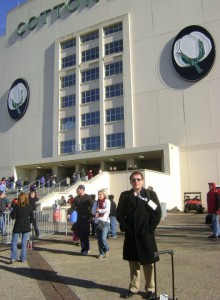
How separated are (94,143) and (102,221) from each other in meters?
31.1

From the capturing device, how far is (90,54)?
139 ft

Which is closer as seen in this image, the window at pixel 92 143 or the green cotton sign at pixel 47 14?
the window at pixel 92 143

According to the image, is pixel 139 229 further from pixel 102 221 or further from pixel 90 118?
pixel 90 118

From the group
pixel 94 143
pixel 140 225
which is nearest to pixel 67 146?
pixel 94 143

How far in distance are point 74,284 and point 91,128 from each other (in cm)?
3449

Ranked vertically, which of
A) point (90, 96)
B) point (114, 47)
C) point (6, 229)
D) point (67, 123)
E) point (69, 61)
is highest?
point (114, 47)

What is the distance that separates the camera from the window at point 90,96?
41125mm

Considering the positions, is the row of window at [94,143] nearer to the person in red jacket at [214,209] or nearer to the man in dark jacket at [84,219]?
the person in red jacket at [214,209]

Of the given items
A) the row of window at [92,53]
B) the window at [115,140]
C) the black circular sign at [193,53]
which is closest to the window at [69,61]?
the row of window at [92,53]

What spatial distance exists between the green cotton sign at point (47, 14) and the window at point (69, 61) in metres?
6.21

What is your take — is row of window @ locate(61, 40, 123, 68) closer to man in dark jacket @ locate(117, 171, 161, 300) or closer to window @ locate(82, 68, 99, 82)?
window @ locate(82, 68, 99, 82)

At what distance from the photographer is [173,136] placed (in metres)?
34.8

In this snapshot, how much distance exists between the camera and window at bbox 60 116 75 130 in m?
42.0

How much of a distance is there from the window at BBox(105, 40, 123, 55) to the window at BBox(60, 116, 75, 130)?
8.88 metres
